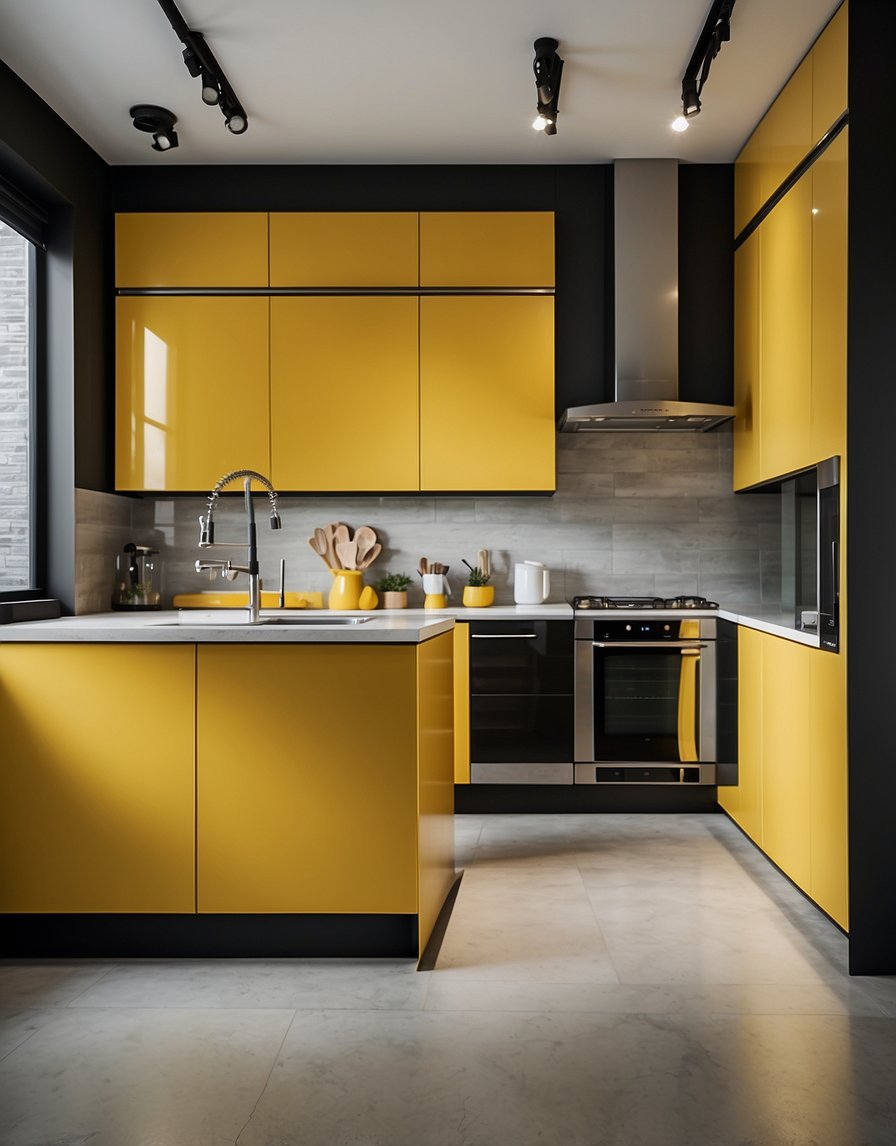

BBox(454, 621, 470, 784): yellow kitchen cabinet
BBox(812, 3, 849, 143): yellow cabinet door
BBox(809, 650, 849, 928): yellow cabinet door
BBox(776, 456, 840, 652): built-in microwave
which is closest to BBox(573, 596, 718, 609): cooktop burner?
BBox(776, 456, 840, 652): built-in microwave

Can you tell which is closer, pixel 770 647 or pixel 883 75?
pixel 883 75

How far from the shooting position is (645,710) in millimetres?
4047

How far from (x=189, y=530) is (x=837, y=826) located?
10.4 ft

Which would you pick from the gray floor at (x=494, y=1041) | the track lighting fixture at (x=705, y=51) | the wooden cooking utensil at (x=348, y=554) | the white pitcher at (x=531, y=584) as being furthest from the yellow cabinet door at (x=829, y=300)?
the wooden cooking utensil at (x=348, y=554)

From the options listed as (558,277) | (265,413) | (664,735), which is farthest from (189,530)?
(664,735)

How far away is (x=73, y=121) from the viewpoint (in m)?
3.79

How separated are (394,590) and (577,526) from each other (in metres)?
0.93

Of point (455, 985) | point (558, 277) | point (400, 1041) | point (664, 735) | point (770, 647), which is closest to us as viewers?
point (400, 1041)

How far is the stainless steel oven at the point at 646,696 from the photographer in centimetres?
403

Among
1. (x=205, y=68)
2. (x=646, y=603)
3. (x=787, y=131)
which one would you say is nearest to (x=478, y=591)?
(x=646, y=603)

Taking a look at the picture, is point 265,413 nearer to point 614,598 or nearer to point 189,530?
point 189,530

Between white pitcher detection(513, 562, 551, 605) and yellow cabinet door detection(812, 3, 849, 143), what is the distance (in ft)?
6.73

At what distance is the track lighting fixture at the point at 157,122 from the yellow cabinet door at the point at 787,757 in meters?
3.03

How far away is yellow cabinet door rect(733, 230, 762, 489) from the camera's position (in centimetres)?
389
